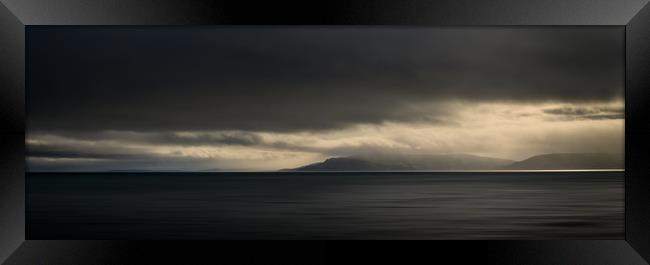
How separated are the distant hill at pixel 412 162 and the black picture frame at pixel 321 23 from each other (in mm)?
5526

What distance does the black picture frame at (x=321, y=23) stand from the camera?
3867 millimetres

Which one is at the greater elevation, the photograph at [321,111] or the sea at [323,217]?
the photograph at [321,111]

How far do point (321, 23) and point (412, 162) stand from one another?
22.3 feet

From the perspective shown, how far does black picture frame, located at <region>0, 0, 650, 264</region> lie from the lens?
12.7 feet

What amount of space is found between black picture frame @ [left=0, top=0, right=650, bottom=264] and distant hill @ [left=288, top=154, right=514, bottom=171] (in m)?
5.53

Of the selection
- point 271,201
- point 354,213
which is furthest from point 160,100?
point 354,213

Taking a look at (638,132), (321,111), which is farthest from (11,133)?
(321,111)

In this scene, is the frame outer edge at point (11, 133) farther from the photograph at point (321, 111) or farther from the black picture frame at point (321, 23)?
the photograph at point (321, 111)

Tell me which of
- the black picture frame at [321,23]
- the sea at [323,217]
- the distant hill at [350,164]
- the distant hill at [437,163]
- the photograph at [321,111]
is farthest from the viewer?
the distant hill at [350,164]

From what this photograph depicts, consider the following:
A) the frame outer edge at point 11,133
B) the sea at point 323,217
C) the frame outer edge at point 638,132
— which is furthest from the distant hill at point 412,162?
the frame outer edge at point 11,133

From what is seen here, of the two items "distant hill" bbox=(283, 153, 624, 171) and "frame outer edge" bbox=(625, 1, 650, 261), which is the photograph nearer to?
"distant hill" bbox=(283, 153, 624, 171)

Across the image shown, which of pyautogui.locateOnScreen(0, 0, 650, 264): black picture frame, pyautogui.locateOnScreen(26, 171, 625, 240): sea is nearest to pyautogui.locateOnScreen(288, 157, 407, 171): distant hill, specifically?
pyautogui.locateOnScreen(26, 171, 625, 240): sea

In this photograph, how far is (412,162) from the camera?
10430mm

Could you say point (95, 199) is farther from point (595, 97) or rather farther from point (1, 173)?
point (595, 97)
